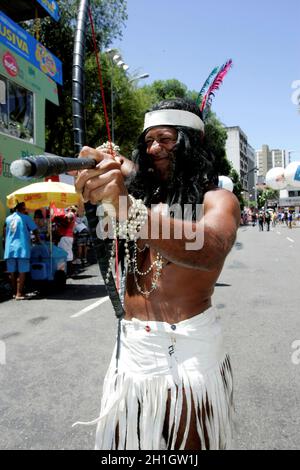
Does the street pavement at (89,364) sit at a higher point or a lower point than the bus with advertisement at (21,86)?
lower

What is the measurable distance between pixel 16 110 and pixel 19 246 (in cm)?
644

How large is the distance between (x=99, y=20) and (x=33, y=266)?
16.5 m

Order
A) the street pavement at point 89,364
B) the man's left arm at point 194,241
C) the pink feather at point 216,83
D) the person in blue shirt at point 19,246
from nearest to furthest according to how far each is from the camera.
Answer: the man's left arm at point 194,241
the pink feather at point 216,83
the street pavement at point 89,364
the person in blue shirt at point 19,246

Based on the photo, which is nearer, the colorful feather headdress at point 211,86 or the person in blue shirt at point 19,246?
the colorful feather headdress at point 211,86

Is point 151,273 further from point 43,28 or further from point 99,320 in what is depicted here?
point 43,28

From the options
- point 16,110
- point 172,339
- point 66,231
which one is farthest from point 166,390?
point 16,110

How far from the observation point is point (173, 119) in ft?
5.11

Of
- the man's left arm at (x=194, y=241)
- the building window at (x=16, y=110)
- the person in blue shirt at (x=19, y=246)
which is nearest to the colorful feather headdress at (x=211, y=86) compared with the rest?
the man's left arm at (x=194, y=241)

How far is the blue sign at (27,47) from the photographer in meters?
11.0

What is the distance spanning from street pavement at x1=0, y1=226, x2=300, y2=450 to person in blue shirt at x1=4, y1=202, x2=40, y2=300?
44cm

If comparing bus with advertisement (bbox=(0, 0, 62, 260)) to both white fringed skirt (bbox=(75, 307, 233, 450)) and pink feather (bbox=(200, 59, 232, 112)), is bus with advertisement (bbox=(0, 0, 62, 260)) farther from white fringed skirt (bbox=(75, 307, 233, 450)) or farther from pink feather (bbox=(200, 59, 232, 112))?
white fringed skirt (bbox=(75, 307, 233, 450))

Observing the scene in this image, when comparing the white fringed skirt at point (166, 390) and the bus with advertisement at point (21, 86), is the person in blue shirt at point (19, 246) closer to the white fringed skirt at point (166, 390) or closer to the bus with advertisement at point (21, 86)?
the bus with advertisement at point (21, 86)

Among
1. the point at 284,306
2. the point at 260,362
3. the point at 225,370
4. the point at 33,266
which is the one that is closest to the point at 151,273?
the point at 225,370

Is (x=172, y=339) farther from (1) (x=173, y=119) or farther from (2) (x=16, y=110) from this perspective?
(2) (x=16, y=110)
